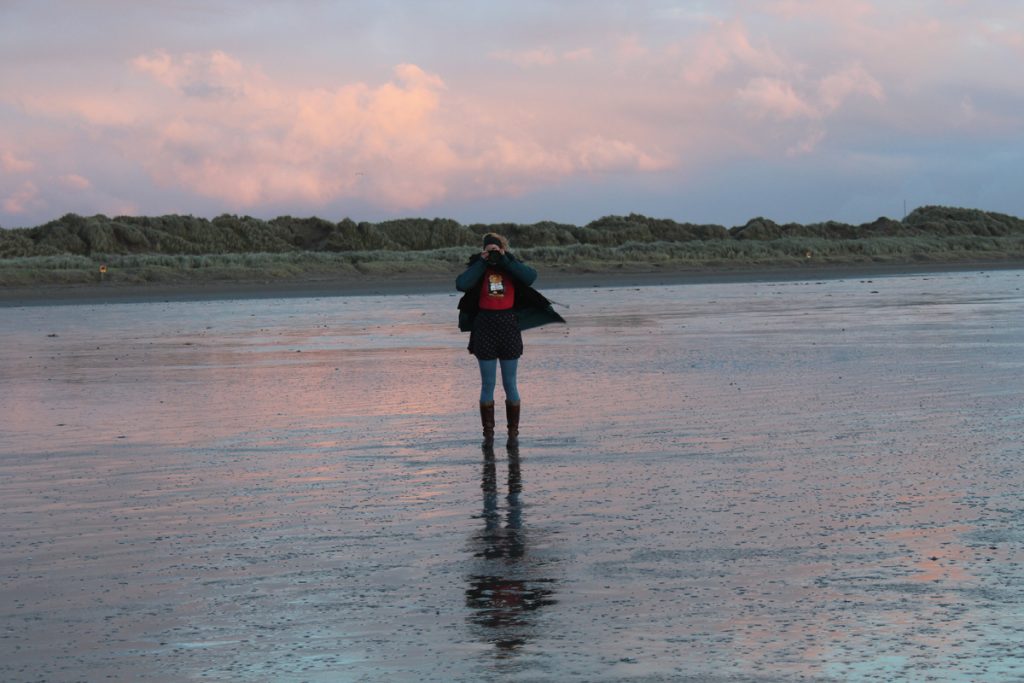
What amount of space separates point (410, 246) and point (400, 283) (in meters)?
52.7

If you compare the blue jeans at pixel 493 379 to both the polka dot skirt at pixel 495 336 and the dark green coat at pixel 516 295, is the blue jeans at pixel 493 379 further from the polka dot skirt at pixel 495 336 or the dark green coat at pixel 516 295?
the dark green coat at pixel 516 295

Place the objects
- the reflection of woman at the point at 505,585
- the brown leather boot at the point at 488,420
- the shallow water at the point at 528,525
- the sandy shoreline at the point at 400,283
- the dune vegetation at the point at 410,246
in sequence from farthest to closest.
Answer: the dune vegetation at the point at 410,246 → the sandy shoreline at the point at 400,283 → the brown leather boot at the point at 488,420 → the reflection of woman at the point at 505,585 → the shallow water at the point at 528,525

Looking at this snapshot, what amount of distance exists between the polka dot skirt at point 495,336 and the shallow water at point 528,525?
70 centimetres

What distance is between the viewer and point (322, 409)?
47.5ft

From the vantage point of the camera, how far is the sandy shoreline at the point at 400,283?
1972 inches

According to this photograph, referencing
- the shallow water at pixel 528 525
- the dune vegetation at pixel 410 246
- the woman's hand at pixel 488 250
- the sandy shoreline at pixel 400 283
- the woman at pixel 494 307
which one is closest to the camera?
the shallow water at pixel 528 525

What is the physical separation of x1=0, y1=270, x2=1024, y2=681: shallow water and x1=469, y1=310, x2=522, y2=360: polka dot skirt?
2.31 ft

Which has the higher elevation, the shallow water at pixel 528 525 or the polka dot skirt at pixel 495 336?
the polka dot skirt at pixel 495 336

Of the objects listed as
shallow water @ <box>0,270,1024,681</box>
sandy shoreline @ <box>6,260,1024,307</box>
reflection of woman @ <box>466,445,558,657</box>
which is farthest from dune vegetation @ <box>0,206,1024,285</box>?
reflection of woman @ <box>466,445,558,657</box>

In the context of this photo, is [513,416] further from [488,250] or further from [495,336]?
[488,250]

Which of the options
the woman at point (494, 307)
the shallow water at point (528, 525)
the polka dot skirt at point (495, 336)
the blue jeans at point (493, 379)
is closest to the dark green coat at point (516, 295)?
the woman at point (494, 307)

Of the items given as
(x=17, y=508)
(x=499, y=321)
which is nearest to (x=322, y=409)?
(x=499, y=321)

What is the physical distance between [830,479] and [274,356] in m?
→ 13.9

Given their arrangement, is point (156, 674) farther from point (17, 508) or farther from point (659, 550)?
point (17, 508)
